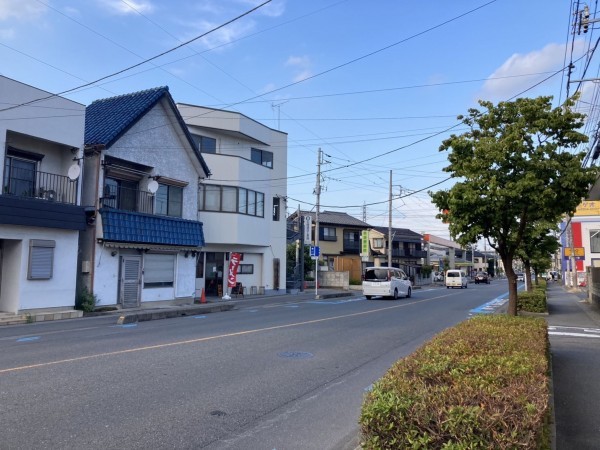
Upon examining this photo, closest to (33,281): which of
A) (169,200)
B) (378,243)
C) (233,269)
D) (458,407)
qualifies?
(169,200)

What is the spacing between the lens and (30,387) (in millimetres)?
6695

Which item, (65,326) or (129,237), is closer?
(65,326)

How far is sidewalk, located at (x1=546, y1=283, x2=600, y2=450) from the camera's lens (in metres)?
5.14

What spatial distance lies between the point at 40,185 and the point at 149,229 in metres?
4.78

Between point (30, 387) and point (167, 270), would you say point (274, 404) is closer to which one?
point (30, 387)

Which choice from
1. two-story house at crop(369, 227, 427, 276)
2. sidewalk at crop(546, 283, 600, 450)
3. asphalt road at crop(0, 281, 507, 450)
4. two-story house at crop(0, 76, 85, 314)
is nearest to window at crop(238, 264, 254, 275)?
two-story house at crop(0, 76, 85, 314)

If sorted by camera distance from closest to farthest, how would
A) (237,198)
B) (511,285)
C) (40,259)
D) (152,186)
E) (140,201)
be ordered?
1. (511,285)
2. (40,259)
3. (152,186)
4. (140,201)
5. (237,198)

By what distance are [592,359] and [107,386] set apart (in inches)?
359

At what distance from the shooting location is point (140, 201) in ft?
72.8

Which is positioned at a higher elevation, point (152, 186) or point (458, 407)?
point (152, 186)

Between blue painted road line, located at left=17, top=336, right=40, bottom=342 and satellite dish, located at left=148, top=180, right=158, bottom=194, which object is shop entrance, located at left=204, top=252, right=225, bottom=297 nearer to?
satellite dish, located at left=148, top=180, right=158, bottom=194

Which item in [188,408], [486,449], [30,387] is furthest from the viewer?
[30,387]

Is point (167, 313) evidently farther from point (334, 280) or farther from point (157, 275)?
point (334, 280)

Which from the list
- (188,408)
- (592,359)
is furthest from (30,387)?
(592,359)
